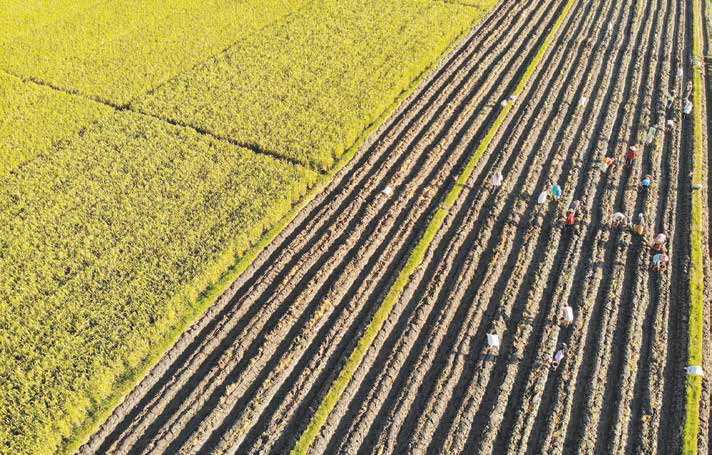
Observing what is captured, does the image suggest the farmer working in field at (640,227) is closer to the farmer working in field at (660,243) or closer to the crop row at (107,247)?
the farmer working in field at (660,243)

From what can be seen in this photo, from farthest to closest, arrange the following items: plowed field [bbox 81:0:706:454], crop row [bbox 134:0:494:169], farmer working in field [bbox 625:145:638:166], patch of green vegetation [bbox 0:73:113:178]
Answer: crop row [bbox 134:0:494:169], patch of green vegetation [bbox 0:73:113:178], farmer working in field [bbox 625:145:638:166], plowed field [bbox 81:0:706:454]

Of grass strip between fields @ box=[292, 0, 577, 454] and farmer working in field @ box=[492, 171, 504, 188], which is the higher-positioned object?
farmer working in field @ box=[492, 171, 504, 188]

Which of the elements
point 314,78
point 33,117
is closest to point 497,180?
point 314,78

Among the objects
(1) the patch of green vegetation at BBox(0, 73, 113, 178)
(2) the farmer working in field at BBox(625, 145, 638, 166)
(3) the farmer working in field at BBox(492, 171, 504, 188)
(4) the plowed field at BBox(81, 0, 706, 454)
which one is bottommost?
(4) the plowed field at BBox(81, 0, 706, 454)

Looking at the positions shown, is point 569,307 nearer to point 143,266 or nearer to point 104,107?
point 143,266

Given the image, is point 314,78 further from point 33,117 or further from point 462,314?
point 462,314

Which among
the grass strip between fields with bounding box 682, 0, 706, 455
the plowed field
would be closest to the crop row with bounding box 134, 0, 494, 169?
the plowed field

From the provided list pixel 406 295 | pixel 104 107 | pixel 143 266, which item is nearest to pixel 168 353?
pixel 143 266

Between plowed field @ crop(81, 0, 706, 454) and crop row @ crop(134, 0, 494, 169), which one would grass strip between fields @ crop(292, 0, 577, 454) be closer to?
plowed field @ crop(81, 0, 706, 454)
